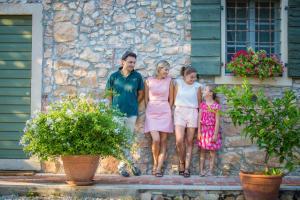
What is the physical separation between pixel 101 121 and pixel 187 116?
1583mm

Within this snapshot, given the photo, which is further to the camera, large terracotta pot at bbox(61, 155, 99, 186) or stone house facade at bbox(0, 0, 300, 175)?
stone house facade at bbox(0, 0, 300, 175)

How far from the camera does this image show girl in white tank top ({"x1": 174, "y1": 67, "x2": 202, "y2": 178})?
689 cm

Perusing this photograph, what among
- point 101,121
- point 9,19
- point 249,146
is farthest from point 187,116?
point 9,19

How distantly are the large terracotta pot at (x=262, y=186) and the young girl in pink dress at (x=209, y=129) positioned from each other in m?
1.32

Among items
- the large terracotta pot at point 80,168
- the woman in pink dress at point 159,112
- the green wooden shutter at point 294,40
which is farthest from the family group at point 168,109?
the green wooden shutter at point 294,40

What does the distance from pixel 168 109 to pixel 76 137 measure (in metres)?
1.72

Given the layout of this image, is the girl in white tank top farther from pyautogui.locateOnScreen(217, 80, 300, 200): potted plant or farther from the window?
pyautogui.locateOnScreen(217, 80, 300, 200): potted plant

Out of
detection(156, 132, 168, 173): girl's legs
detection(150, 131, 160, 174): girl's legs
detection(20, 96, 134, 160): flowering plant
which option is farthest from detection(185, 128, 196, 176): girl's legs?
detection(20, 96, 134, 160): flowering plant

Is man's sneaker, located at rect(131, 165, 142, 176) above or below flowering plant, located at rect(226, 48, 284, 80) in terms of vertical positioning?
below

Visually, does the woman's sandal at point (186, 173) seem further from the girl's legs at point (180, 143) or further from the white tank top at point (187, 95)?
the white tank top at point (187, 95)

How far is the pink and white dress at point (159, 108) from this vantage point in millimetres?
6902

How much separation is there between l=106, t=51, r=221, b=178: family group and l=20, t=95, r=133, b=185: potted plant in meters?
1.06

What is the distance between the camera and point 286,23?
7.11m

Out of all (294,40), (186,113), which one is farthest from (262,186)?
(294,40)
